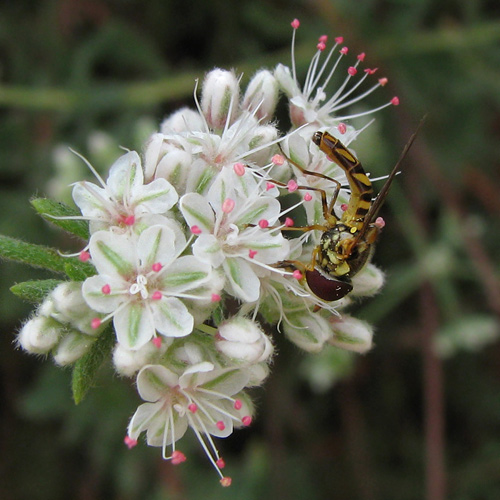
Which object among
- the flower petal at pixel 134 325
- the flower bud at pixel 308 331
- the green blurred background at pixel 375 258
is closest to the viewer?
the flower petal at pixel 134 325

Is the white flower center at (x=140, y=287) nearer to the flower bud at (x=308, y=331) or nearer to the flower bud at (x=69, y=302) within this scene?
the flower bud at (x=69, y=302)

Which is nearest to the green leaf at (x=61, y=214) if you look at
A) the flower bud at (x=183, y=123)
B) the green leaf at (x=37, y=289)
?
the green leaf at (x=37, y=289)

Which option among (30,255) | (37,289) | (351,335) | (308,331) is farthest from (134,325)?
(351,335)

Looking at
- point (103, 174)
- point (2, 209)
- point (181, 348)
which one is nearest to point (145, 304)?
point (181, 348)

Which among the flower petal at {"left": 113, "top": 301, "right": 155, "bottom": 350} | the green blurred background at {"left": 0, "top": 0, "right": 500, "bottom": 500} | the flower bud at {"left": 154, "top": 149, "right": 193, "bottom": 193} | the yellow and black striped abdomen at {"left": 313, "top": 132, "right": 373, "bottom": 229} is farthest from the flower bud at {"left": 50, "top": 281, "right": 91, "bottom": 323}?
the green blurred background at {"left": 0, "top": 0, "right": 500, "bottom": 500}

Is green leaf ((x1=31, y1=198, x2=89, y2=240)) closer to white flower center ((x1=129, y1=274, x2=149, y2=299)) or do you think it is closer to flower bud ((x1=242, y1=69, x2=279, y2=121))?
white flower center ((x1=129, y1=274, x2=149, y2=299))
